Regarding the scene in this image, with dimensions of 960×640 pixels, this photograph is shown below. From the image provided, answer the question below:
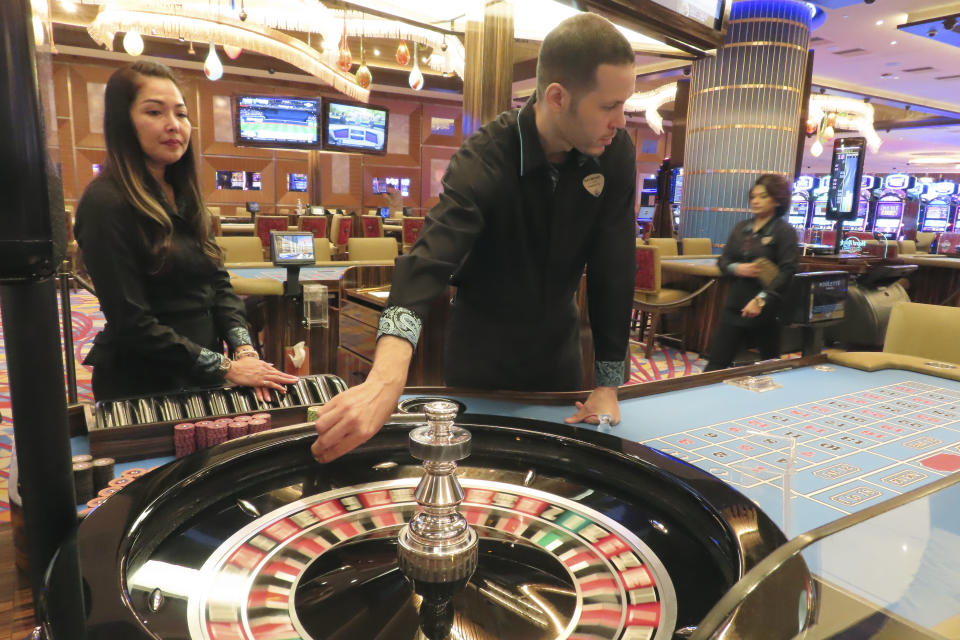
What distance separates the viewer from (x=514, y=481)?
0.80m

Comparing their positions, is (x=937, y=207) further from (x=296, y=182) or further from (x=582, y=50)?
(x=582, y=50)

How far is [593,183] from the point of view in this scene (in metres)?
1.33

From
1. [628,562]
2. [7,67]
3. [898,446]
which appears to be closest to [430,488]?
[628,562]

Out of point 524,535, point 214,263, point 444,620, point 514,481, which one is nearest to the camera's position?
point 444,620

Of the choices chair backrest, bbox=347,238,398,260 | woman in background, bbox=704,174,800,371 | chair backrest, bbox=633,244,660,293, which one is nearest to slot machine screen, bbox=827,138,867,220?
chair backrest, bbox=633,244,660,293

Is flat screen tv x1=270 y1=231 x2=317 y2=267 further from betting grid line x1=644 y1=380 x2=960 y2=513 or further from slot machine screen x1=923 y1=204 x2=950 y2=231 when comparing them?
slot machine screen x1=923 y1=204 x2=950 y2=231

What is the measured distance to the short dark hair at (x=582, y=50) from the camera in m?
1.09

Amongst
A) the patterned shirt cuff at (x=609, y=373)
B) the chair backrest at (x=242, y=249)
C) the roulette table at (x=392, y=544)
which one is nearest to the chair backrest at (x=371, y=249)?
the chair backrest at (x=242, y=249)

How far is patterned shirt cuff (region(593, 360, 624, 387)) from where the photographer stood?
130cm

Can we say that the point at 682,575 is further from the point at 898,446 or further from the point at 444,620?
the point at 898,446

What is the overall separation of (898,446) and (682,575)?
0.81m

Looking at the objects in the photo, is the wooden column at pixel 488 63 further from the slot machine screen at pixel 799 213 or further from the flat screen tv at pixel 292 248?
the slot machine screen at pixel 799 213

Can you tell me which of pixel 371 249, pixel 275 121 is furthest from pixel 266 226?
pixel 371 249

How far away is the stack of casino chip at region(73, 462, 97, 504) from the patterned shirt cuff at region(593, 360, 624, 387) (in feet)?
2.89
